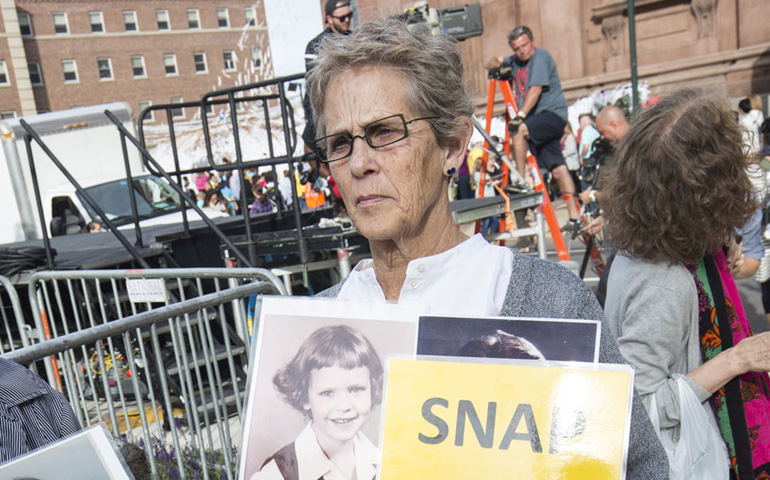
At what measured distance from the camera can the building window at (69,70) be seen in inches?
2089

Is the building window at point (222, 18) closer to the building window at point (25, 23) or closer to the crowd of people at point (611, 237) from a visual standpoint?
the building window at point (25, 23)

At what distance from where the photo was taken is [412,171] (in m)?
1.54

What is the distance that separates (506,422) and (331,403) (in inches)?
12.9

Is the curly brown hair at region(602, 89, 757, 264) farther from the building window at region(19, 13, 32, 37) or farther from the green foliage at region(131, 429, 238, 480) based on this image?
the building window at region(19, 13, 32, 37)

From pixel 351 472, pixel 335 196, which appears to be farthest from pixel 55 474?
pixel 335 196

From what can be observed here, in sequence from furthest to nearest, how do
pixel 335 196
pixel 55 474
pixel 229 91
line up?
pixel 335 196, pixel 229 91, pixel 55 474

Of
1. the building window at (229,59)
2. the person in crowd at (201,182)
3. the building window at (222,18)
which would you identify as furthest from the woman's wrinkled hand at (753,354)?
the building window at (222,18)

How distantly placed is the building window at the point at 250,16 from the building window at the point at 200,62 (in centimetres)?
548

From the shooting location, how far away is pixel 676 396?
2107 mm

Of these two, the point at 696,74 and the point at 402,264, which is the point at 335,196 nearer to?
the point at 402,264

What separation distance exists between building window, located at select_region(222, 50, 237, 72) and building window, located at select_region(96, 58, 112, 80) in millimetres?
9441

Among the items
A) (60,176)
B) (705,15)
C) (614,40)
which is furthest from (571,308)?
(614,40)

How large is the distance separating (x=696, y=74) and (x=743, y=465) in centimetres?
1516

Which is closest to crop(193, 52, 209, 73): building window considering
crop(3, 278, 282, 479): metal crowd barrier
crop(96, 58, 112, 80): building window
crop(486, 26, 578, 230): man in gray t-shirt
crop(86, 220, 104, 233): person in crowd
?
crop(96, 58, 112, 80): building window
